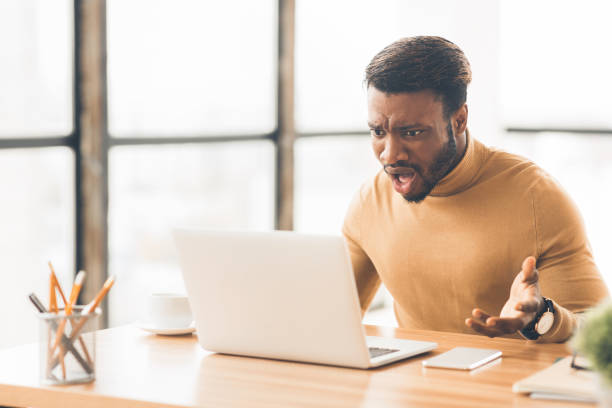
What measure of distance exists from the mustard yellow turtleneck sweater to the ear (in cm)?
5

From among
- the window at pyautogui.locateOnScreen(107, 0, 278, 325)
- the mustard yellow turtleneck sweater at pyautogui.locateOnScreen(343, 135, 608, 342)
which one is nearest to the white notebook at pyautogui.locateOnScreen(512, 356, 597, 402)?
the mustard yellow turtleneck sweater at pyautogui.locateOnScreen(343, 135, 608, 342)

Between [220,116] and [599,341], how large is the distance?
127 inches

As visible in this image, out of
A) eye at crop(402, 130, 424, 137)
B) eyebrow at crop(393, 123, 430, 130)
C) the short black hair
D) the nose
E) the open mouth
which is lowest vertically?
the open mouth

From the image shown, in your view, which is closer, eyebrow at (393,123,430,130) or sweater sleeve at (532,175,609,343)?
sweater sleeve at (532,175,609,343)

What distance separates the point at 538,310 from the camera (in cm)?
189

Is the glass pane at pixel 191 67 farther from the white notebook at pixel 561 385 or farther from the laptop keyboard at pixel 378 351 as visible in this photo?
the white notebook at pixel 561 385

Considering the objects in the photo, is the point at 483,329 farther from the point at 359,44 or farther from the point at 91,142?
the point at 359,44

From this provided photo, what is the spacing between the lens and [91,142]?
3299 mm

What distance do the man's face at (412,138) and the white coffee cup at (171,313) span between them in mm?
607

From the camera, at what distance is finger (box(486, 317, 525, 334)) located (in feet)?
5.75

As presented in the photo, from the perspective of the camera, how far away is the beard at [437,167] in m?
2.30

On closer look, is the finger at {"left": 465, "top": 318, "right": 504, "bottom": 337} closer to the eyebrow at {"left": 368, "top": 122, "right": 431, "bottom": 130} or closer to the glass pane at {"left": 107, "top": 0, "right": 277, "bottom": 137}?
the eyebrow at {"left": 368, "top": 122, "right": 431, "bottom": 130}

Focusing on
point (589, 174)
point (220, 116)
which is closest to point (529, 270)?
point (220, 116)

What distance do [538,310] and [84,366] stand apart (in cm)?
90
